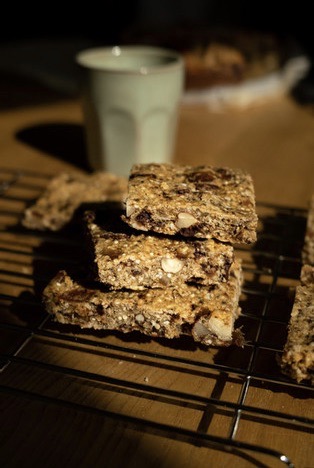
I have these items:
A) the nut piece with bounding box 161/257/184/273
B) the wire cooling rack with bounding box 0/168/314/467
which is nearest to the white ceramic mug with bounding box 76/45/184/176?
the wire cooling rack with bounding box 0/168/314/467

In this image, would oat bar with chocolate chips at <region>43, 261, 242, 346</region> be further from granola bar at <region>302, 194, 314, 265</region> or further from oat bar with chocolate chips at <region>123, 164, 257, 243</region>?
granola bar at <region>302, 194, 314, 265</region>

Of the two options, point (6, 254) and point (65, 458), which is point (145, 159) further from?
point (65, 458)

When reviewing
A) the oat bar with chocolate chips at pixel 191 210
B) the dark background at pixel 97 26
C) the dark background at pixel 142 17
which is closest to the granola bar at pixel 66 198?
the oat bar with chocolate chips at pixel 191 210

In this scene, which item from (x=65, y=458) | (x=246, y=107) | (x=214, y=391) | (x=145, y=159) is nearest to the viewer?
(x=65, y=458)

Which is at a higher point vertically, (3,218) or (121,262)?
(3,218)

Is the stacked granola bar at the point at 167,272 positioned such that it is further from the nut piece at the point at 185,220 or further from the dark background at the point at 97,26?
the dark background at the point at 97,26

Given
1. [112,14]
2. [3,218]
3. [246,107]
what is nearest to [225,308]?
[3,218]

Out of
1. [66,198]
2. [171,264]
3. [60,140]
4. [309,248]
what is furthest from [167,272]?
[60,140]
